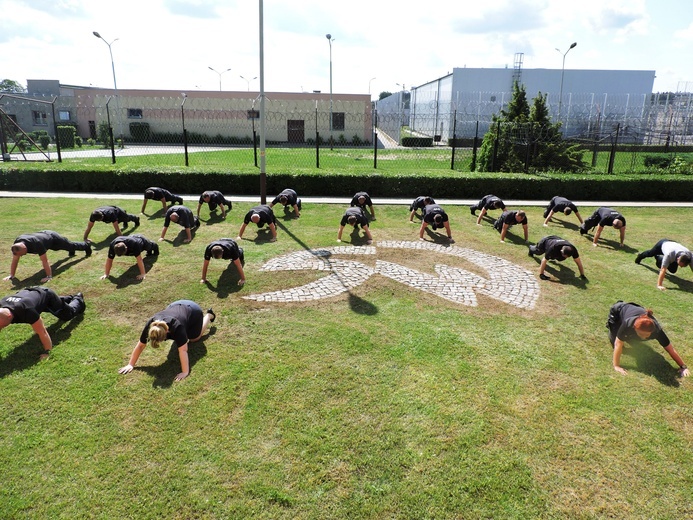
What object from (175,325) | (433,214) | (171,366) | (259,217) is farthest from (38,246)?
(433,214)

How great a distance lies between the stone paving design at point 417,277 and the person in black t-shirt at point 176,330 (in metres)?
2.03

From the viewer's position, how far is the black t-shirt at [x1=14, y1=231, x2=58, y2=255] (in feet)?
30.5

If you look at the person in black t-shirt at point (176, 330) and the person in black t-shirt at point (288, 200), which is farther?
the person in black t-shirt at point (288, 200)

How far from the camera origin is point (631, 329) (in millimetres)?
6656

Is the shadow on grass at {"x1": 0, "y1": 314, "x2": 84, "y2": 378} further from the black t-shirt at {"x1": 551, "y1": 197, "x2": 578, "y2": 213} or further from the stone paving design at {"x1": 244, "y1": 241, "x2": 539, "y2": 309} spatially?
the black t-shirt at {"x1": 551, "y1": 197, "x2": 578, "y2": 213}

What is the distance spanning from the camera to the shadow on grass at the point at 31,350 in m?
6.59

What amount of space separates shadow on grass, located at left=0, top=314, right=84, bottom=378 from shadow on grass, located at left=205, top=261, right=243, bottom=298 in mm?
2488

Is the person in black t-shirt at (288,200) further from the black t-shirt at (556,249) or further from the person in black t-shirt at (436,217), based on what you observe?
the black t-shirt at (556,249)

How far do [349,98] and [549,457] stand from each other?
1827 inches

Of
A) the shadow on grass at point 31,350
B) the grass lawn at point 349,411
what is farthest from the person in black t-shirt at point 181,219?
the shadow on grass at point 31,350

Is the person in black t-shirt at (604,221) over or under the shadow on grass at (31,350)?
over

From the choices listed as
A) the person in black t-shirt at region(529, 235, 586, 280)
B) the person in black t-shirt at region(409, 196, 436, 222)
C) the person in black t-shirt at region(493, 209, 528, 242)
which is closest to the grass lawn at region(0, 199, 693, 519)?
the person in black t-shirt at region(529, 235, 586, 280)

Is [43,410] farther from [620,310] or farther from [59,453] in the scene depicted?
[620,310]

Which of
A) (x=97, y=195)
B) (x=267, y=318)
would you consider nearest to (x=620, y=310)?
(x=267, y=318)
